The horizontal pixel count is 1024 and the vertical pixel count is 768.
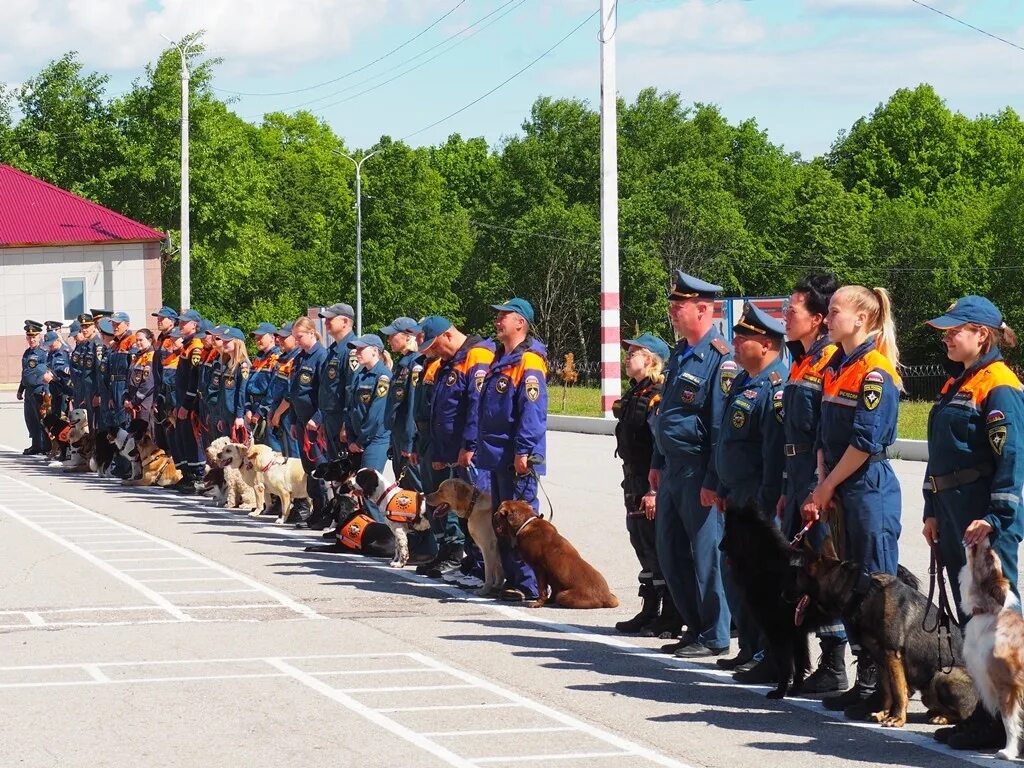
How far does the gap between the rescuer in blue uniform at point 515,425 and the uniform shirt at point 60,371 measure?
16016mm

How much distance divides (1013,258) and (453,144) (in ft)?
138

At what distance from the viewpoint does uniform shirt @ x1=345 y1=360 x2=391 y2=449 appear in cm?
1514

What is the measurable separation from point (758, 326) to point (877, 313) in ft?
3.34

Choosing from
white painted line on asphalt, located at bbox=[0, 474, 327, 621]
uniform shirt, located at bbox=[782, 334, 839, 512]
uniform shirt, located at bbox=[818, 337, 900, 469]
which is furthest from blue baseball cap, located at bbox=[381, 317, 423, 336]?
uniform shirt, located at bbox=[818, 337, 900, 469]

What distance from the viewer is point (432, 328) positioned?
13633 millimetres

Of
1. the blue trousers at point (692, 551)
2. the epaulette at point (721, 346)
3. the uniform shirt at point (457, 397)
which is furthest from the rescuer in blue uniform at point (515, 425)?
the epaulette at point (721, 346)

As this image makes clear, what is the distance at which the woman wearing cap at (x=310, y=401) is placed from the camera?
16.5m

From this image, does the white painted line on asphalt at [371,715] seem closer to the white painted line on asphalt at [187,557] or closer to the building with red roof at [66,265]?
the white painted line on asphalt at [187,557]

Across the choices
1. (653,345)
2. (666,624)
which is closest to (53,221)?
(653,345)

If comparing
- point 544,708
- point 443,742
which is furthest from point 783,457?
point 443,742

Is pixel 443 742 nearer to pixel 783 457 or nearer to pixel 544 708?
pixel 544 708

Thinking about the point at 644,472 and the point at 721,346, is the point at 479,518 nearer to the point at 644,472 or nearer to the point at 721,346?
the point at 644,472

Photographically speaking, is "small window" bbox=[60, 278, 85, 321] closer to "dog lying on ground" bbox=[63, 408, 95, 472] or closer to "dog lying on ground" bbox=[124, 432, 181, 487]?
"dog lying on ground" bbox=[63, 408, 95, 472]

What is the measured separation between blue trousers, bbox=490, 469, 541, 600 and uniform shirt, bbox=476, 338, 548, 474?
0.34ft
